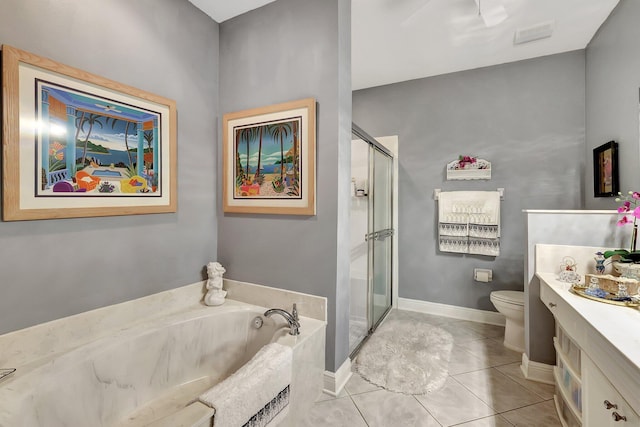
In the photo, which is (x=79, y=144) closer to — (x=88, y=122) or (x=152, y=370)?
(x=88, y=122)

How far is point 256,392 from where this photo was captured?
1104 mm

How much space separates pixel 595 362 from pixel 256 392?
1.35m

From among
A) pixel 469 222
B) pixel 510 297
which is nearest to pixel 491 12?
pixel 469 222

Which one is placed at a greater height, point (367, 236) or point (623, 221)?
point (623, 221)

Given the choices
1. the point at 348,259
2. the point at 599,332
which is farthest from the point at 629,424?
the point at 348,259

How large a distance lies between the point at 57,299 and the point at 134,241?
44 centimetres

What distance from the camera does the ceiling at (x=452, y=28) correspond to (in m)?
2.01

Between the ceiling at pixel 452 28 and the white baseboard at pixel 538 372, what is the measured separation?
2.58 metres

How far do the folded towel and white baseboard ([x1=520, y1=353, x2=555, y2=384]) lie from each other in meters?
1.76

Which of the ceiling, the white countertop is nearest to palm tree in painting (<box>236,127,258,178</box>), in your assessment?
the ceiling

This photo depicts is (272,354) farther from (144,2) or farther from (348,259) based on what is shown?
(144,2)

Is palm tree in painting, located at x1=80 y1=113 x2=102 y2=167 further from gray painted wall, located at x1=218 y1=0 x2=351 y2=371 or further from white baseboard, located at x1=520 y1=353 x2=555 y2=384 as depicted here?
white baseboard, located at x1=520 y1=353 x2=555 y2=384

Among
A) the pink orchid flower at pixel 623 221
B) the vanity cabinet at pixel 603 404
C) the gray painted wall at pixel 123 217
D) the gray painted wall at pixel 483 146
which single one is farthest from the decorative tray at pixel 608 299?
the gray painted wall at pixel 123 217

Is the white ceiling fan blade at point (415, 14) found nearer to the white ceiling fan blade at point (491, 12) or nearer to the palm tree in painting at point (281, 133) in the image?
the white ceiling fan blade at point (491, 12)
